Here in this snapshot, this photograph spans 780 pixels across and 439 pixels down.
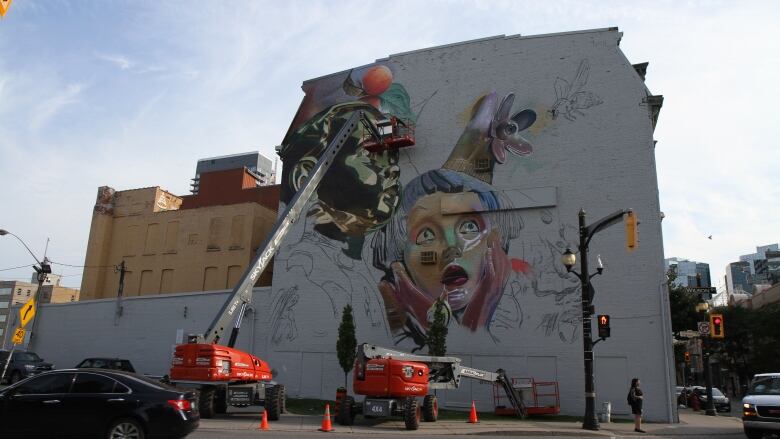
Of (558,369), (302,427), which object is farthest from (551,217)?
(302,427)

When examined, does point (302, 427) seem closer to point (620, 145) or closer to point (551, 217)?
point (551, 217)

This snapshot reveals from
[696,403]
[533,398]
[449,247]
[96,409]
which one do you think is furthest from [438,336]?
[696,403]

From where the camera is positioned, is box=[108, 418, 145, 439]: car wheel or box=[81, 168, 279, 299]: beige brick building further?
box=[81, 168, 279, 299]: beige brick building

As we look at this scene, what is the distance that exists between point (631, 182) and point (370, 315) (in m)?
13.7

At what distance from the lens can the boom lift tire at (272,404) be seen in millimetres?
18141

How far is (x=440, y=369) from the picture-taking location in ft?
65.6

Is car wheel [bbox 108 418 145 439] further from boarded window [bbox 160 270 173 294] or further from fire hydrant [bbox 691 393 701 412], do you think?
fire hydrant [bbox 691 393 701 412]

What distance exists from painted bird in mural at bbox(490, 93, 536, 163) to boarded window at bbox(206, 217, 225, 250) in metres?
20.1

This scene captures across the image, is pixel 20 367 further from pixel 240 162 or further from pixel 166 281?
pixel 240 162

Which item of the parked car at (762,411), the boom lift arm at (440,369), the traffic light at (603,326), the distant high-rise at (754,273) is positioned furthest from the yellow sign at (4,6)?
the distant high-rise at (754,273)

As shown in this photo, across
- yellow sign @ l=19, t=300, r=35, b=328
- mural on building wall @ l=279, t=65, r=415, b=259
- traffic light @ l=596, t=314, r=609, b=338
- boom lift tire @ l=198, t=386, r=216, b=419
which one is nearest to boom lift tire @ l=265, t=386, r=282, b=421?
boom lift tire @ l=198, t=386, r=216, b=419

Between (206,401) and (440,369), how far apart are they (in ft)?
25.3

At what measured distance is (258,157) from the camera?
426 ft

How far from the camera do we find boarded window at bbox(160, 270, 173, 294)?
132ft
